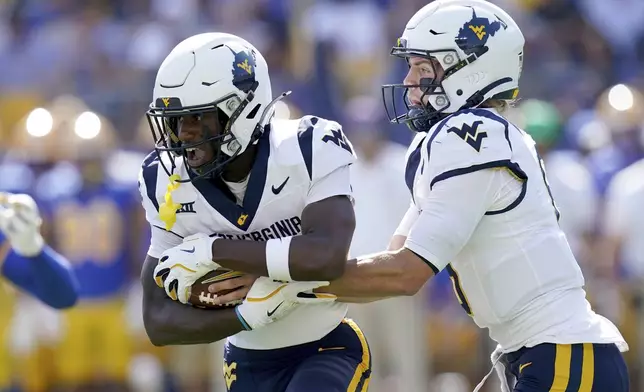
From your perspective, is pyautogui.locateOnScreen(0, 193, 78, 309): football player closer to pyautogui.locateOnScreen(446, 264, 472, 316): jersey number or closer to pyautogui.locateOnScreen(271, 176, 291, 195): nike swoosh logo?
pyautogui.locateOnScreen(271, 176, 291, 195): nike swoosh logo

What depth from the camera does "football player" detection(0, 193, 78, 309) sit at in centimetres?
482

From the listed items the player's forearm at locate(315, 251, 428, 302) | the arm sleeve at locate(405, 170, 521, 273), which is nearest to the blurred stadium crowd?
the player's forearm at locate(315, 251, 428, 302)

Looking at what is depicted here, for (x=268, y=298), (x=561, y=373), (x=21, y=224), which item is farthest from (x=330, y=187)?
(x=21, y=224)

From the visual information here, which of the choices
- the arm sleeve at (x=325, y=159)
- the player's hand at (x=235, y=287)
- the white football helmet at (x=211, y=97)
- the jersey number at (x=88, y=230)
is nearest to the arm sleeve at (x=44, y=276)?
the white football helmet at (x=211, y=97)

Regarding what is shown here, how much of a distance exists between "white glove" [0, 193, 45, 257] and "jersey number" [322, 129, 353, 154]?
154cm

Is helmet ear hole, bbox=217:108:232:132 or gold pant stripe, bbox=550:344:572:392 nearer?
gold pant stripe, bbox=550:344:572:392

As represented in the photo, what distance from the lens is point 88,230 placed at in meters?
7.95

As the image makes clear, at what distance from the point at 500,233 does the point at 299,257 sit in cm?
59

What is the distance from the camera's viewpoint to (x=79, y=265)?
26.0ft

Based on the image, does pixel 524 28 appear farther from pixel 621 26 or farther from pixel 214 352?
pixel 214 352

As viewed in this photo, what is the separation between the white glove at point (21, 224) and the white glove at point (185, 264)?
123cm

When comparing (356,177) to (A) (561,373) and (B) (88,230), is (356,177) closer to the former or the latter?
(B) (88,230)

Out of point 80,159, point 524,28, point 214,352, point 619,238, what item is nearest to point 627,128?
point 619,238

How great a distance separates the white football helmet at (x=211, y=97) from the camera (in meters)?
3.74
